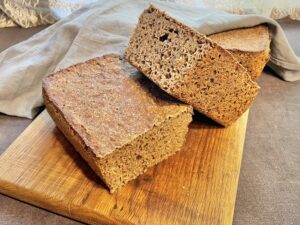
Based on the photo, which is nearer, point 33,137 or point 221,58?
point 221,58

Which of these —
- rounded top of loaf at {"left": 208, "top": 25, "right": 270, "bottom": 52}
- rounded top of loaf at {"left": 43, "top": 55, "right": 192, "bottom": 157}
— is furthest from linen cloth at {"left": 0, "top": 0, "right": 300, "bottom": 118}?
rounded top of loaf at {"left": 43, "top": 55, "right": 192, "bottom": 157}

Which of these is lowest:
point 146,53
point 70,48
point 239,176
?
point 239,176

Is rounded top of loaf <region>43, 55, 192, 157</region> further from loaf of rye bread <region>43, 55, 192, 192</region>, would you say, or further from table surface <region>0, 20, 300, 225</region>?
table surface <region>0, 20, 300, 225</region>

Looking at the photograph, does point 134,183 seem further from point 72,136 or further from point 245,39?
point 245,39

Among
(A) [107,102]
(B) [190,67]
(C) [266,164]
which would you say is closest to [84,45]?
(A) [107,102]

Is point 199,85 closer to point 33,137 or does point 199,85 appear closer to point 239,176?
point 239,176

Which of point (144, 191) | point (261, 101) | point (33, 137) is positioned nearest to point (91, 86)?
point (33, 137)
